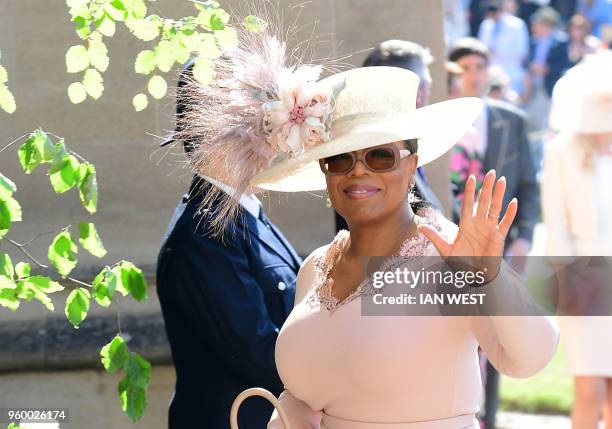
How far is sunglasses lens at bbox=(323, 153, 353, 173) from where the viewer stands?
3254 millimetres

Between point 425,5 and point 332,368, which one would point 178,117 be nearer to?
point 332,368

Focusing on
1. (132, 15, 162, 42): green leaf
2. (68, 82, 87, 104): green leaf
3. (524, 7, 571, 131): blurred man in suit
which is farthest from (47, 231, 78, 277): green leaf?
(524, 7, 571, 131): blurred man in suit

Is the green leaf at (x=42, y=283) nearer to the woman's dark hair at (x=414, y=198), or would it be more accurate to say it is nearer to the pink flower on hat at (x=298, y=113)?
the pink flower on hat at (x=298, y=113)

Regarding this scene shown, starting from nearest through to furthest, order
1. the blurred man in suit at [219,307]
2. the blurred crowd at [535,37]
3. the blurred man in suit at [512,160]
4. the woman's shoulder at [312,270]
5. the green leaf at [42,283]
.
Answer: the green leaf at [42,283], the woman's shoulder at [312,270], the blurred man in suit at [219,307], the blurred man in suit at [512,160], the blurred crowd at [535,37]

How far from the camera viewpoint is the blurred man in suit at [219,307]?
12.8 ft

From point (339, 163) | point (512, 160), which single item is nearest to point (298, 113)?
point (339, 163)

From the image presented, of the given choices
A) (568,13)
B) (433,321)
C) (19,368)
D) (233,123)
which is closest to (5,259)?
(233,123)

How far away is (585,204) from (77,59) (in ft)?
10.5

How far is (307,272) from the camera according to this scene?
136 inches

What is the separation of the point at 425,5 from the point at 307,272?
2.81 meters

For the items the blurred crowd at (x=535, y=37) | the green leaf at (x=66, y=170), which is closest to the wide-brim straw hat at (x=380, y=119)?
the green leaf at (x=66, y=170)

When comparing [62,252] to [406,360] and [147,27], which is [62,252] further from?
[406,360]

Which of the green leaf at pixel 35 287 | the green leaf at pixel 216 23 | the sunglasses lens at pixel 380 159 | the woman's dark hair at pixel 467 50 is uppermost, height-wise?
the woman's dark hair at pixel 467 50

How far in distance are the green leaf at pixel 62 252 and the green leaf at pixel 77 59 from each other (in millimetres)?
446
